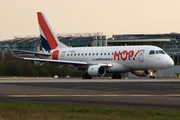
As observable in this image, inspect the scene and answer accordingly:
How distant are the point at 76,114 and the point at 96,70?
32795 mm

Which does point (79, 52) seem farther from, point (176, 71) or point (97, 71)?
point (176, 71)

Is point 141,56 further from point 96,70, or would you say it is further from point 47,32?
point 47,32

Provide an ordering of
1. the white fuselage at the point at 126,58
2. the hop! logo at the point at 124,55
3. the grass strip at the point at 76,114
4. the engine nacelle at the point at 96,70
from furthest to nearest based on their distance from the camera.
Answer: the engine nacelle at the point at 96,70 → the hop! logo at the point at 124,55 → the white fuselage at the point at 126,58 → the grass strip at the point at 76,114

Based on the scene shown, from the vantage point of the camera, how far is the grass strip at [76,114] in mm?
9500

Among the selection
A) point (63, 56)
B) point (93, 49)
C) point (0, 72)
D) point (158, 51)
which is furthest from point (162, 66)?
point (0, 72)

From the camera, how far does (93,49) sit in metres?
47.7

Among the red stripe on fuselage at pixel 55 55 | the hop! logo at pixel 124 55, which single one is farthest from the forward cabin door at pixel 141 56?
the red stripe on fuselage at pixel 55 55

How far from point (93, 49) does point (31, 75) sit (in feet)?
48.7

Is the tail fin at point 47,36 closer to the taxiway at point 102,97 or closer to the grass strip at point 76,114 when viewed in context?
the taxiway at point 102,97

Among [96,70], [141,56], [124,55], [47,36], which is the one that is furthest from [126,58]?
[47,36]

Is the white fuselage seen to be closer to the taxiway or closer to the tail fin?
the tail fin

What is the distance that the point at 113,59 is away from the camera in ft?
144

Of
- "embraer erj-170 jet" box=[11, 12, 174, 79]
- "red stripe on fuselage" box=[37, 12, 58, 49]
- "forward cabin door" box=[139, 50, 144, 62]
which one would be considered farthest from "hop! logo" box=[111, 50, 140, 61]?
"red stripe on fuselage" box=[37, 12, 58, 49]

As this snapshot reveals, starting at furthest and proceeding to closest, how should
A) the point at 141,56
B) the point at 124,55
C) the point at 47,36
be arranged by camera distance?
the point at 47,36, the point at 124,55, the point at 141,56
